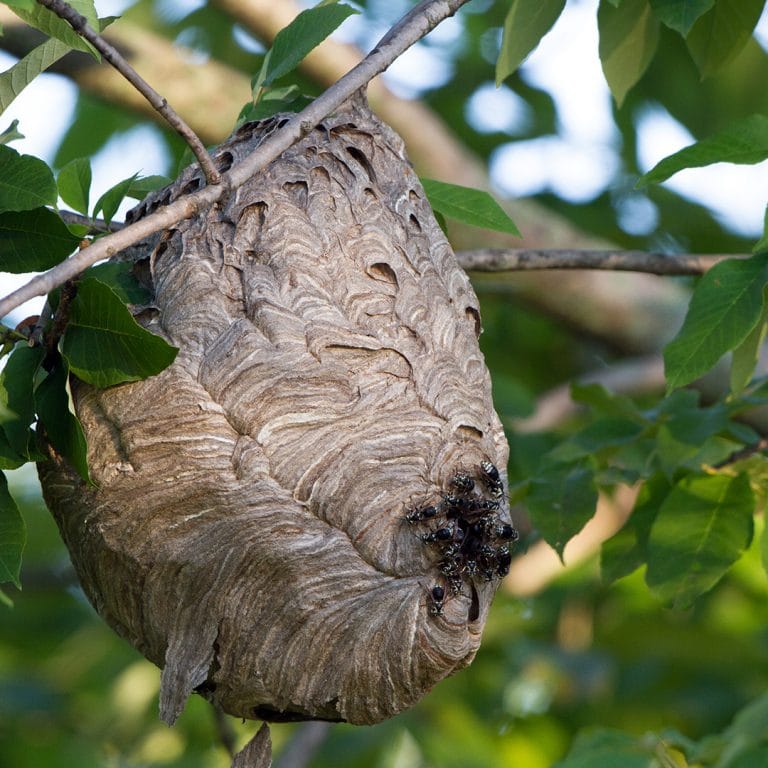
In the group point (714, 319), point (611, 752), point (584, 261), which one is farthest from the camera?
point (584, 261)

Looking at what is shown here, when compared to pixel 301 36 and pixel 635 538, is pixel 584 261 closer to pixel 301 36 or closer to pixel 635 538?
pixel 635 538

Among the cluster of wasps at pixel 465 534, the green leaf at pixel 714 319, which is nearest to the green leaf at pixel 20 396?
the cluster of wasps at pixel 465 534

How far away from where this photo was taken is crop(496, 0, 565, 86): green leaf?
108 inches

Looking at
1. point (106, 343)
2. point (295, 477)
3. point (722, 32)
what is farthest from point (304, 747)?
point (722, 32)

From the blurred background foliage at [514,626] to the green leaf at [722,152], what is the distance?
4.79 feet

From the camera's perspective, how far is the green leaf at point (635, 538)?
322 cm

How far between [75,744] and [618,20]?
10.4 ft

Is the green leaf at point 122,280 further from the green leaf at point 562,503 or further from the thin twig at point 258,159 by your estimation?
the green leaf at point 562,503

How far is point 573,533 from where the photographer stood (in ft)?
9.93

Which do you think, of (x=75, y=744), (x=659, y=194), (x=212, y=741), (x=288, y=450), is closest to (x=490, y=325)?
(x=659, y=194)

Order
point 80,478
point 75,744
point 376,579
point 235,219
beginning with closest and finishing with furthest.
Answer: point 376,579 < point 80,478 < point 235,219 < point 75,744

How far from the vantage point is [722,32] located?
3.00 metres

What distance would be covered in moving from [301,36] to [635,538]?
5.37ft

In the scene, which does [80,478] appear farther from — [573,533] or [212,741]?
[212,741]
